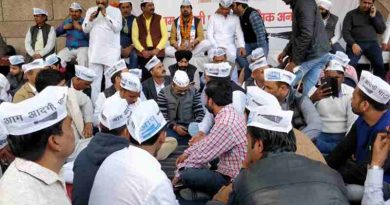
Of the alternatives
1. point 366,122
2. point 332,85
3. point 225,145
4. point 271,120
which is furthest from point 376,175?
point 332,85

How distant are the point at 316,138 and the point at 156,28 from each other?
4.25 meters

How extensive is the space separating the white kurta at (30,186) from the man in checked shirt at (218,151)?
2.16 m

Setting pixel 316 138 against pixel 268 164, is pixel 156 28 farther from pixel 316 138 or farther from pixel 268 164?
pixel 268 164

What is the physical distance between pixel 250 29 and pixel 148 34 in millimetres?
1703

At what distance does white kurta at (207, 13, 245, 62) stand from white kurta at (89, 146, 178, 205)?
5.57m

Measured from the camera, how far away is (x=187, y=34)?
845 cm

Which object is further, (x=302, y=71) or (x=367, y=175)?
(x=302, y=71)

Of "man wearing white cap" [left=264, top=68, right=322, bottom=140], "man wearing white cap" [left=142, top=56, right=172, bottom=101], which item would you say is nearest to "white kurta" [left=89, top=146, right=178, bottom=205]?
"man wearing white cap" [left=264, top=68, right=322, bottom=140]

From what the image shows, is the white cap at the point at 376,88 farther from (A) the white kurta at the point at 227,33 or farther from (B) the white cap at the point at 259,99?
(A) the white kurta at the point at 227,33

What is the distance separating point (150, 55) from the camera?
833 cm

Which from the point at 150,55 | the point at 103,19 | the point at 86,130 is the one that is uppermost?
the point at 103,19

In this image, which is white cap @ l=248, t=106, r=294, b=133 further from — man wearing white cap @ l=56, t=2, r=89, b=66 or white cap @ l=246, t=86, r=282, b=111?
man wearing white cap @ l=56, t=2, r=89, b=66

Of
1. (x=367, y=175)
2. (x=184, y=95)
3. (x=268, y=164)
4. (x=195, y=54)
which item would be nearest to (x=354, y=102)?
(x=367, y=175)

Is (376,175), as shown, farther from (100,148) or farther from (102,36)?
(102,36)
